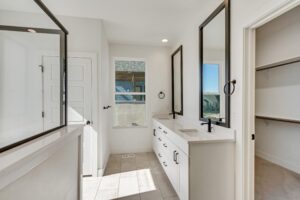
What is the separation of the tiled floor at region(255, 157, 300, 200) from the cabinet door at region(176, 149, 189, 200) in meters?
1.07

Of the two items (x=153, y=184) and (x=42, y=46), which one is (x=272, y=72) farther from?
(x=42, y=46)

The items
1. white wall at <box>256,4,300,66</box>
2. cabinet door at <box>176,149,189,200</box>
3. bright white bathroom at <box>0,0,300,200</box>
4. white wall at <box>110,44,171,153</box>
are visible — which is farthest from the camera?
white wall at <box>110,44,171,153</box>

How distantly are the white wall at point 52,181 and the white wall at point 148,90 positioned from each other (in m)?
2.49

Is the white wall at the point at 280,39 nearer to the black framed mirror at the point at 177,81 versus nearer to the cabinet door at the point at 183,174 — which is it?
the black framed mirror at the point at 177,81

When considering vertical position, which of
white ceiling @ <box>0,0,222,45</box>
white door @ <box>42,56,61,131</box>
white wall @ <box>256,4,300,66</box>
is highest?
white ceiling @ <box>0,0,222,45</box>

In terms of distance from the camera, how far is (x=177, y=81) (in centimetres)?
400

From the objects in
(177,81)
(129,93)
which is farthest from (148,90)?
(177,81)

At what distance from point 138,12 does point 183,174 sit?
2.51 metres

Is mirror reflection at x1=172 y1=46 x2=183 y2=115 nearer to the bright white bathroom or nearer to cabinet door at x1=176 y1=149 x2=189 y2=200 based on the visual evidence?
the bright white bathroom

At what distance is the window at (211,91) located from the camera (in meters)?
2.33

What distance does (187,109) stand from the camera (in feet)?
10.8

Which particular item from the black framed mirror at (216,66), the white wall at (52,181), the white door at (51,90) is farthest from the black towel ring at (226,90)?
the white door at (51,90)

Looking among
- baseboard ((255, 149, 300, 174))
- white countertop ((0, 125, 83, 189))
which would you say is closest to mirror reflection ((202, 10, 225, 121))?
white countertop ((0, 125, 83, 189))

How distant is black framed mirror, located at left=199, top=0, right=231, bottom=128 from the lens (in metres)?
2.02
